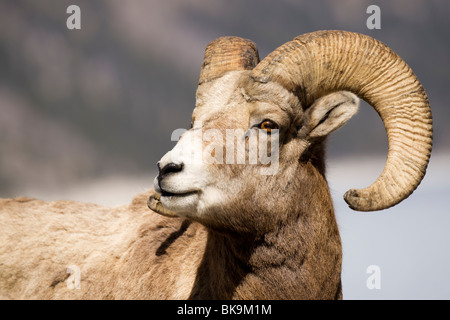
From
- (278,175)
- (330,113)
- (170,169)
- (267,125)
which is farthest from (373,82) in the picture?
(170,169)

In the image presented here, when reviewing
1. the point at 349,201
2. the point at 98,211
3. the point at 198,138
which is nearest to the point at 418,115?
the point at 349,201

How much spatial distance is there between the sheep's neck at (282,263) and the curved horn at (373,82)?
33.5 inches

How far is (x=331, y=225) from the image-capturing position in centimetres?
576

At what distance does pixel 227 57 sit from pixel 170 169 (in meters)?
2.06

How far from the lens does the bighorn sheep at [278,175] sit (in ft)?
17.0

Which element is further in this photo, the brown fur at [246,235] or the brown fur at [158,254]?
the brown fur at [158,254]

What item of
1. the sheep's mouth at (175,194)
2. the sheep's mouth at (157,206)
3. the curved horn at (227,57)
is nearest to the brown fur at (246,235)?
the sheep's mouth at (175,194)

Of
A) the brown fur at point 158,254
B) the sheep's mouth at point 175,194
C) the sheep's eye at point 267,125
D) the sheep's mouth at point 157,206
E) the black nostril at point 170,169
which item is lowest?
the brown fur at point 158,254

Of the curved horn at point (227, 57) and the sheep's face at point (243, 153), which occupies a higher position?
the curved horn at point (227, 57)

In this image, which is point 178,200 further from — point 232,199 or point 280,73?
point 280,73

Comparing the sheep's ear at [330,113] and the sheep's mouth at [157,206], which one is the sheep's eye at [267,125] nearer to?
the sheep's ear at [330,113]

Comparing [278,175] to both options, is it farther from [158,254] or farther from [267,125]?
[158,254]
